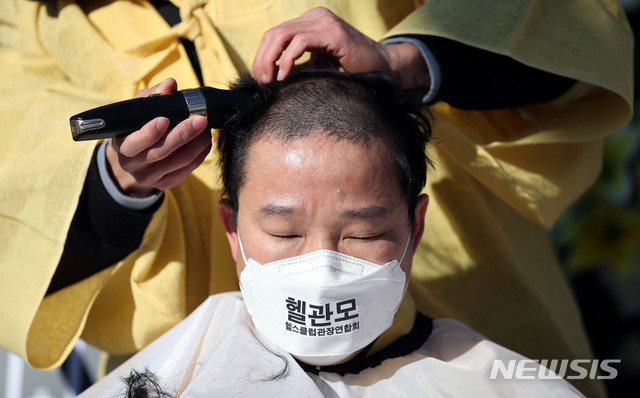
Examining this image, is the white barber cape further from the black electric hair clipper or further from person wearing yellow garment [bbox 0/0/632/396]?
the black electric hair clipper

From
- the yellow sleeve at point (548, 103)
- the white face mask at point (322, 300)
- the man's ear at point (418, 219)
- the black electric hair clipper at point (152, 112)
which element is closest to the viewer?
the black electric hair clipper at point (152, 112)

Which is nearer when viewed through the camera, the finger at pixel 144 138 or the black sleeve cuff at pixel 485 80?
the finger at pixel 144 138

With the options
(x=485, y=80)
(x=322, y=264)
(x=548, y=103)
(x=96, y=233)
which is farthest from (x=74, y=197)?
(x=548, y=103)

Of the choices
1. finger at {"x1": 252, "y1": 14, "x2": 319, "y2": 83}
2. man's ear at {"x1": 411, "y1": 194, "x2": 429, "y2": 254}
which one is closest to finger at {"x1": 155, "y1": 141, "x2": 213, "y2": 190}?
finger at {"x1": 252, "y1": 14, "x2": 319, "y2": 83}

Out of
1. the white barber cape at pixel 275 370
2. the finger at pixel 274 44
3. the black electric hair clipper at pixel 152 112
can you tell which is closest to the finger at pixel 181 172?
the black electric hair clipper at pixel 152 112

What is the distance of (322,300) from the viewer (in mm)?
1250

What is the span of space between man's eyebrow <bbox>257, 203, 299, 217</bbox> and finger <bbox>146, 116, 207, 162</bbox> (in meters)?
0.18

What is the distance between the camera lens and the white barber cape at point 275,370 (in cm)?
133

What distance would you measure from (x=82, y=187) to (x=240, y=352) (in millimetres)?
456

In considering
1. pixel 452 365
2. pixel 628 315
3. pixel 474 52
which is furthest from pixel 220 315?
pixel 628 315

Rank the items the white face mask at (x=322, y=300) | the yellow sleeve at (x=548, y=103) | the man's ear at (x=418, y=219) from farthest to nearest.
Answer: the yellow sleeve at (x=548, y=103), the man's ear at (x=418, y=219), the white face mask at (x=322, y=300)

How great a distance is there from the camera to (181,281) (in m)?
1.60

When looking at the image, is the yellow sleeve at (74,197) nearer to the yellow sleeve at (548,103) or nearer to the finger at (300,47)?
the finger at (300,47)

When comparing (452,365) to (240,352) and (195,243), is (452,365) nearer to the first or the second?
(240,352)
